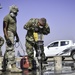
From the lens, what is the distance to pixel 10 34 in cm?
1045

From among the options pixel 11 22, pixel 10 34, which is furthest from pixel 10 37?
pixel 11 22

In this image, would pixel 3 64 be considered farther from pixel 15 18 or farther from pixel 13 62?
pixel 15 18

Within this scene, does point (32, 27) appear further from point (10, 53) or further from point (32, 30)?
point (10, 53)

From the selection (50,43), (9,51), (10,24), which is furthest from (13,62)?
(50,43)

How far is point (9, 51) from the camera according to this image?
10492mm

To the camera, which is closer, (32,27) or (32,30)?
(32,27)

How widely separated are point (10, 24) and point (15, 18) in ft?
0.93

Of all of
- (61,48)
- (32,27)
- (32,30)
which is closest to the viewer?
(32,27)

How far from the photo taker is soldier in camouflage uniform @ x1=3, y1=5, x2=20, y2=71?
10.4 meters

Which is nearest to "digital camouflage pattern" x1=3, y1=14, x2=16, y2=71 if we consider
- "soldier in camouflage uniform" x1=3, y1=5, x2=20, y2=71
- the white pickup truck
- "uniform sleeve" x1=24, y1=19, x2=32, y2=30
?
"soldier in camouflage uniform" x1=3, y1=5, x2=20, y2=71

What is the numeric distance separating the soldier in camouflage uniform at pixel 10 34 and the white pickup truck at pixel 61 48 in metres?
13.0

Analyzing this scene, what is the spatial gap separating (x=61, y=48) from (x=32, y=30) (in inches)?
562

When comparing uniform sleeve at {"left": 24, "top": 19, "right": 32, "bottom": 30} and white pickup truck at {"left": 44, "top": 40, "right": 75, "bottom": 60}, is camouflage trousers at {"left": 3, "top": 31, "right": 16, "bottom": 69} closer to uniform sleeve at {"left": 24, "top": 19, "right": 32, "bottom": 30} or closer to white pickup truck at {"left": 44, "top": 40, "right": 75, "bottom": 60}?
uniform sleeve at {"left": 24, "top": 19, "right": 32, "bottom": 30}

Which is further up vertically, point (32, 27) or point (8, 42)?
point (32, 27)
